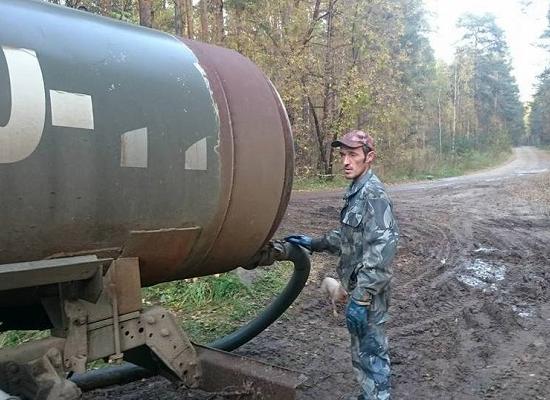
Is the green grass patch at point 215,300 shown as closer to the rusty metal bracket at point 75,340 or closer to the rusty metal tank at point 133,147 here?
the rusty metal tank at point 133,147

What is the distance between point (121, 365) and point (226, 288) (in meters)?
2.27

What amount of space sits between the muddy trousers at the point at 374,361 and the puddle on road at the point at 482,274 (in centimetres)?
364

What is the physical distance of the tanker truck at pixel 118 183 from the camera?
204cm

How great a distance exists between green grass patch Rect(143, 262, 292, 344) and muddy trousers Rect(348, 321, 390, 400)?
1.80 metres

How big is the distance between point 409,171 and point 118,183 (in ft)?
76.2

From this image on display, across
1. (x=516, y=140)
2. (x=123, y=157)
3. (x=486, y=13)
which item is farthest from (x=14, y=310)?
(x=516, y=140)

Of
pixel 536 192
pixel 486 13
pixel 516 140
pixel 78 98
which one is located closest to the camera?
pixel 78 98

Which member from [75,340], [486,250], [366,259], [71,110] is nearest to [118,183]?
[71,110]

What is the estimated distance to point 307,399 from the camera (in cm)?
393

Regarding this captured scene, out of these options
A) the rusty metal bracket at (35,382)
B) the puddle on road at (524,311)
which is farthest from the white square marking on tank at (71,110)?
the puddle on road at (524,311)

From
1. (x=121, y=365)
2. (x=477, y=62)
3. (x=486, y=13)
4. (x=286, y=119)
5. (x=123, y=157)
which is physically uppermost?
(x=486, y=13)

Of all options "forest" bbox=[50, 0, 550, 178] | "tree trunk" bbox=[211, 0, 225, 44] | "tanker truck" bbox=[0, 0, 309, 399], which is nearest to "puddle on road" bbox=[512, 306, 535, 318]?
"tanker truck" bbox=[0, 0, 309, 399]

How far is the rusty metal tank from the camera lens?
2025mm

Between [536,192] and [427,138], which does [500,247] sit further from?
[427,138]
